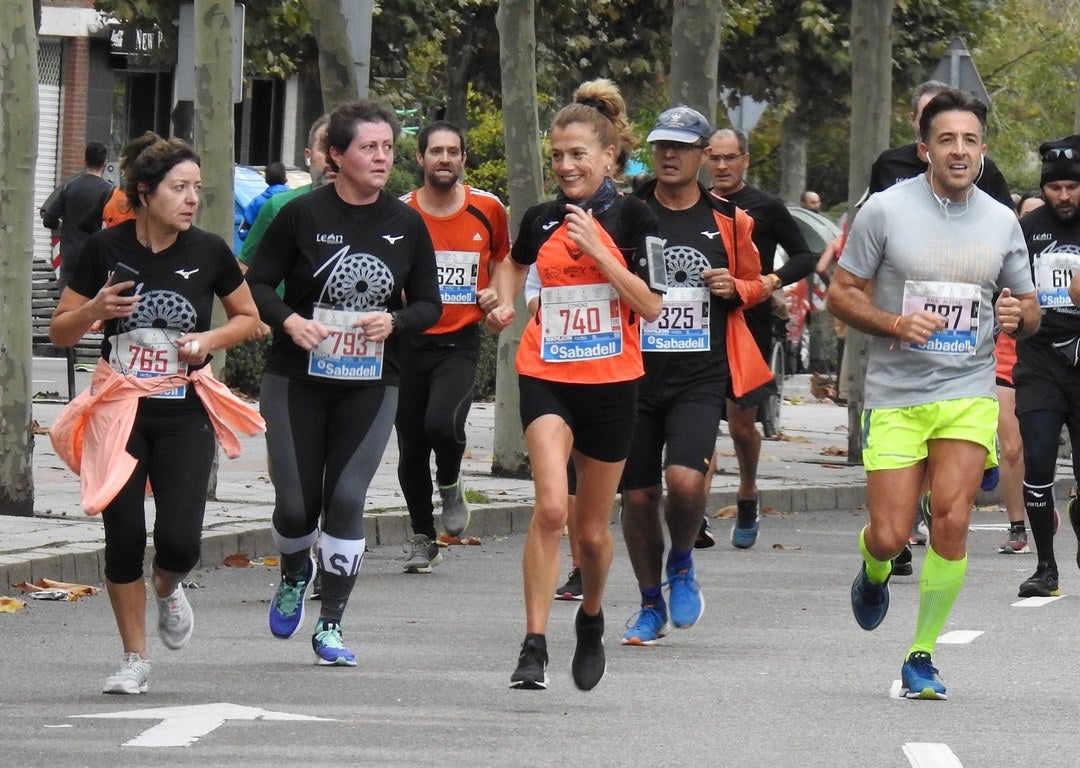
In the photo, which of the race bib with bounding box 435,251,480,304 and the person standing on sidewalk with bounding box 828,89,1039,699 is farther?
the race bib with bounding box 435,251,480,304

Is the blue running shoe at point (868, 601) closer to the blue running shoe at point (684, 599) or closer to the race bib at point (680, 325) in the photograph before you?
the blue running shoe at point (684, 599)

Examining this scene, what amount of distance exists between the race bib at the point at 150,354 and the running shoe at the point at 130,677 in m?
0.84

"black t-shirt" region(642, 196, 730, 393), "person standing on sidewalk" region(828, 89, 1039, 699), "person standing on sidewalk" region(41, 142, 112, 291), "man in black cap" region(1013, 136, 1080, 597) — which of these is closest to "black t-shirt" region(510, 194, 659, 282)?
"person standing on sidewalk" region(828, 89, 1039, 699)

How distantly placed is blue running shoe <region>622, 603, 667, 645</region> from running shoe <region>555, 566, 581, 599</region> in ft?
4.93

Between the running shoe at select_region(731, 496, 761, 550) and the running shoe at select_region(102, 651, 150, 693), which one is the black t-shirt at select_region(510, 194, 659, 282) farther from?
the running shoe at select_region(731, 496, 761, 550)

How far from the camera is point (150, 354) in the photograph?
319 inches

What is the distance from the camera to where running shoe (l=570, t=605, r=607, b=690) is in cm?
791

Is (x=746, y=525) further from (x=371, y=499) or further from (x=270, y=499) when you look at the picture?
(x=270, y=499)

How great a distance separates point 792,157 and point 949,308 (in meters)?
30.3

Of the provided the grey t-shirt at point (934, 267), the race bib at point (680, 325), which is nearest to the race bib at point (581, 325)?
the grey t-shirt at point (934, 267)

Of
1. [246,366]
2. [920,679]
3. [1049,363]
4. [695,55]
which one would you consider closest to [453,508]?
[1049,363]

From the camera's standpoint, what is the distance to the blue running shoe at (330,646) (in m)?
8.66

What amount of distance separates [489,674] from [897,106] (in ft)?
92.8

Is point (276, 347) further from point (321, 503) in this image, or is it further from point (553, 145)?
point (553, 145)
